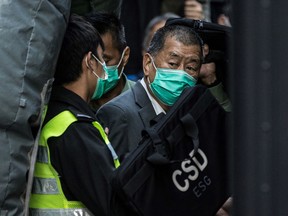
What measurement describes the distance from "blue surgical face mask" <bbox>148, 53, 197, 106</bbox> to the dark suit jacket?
82 mm

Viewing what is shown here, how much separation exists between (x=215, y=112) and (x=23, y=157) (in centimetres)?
84

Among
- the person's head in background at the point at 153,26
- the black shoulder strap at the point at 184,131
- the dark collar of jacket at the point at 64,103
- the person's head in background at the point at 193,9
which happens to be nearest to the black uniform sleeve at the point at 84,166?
the dark collar of jacket at the point at 64,103

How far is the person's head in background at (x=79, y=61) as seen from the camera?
3758 millimetres

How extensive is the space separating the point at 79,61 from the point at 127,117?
706mm

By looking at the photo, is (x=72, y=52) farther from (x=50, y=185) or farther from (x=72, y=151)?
(x=50, y=185)

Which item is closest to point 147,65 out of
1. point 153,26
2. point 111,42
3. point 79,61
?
point 111,42

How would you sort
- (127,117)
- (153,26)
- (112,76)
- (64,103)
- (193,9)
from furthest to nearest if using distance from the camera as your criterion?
(193,9) < (153,26) < (112,76) < (127,117) < (64,103)

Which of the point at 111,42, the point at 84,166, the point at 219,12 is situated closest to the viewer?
the point at 84,166

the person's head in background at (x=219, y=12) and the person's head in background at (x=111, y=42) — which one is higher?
the person's head in background at (x=111, y=42)

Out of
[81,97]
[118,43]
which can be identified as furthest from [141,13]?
[81,97]

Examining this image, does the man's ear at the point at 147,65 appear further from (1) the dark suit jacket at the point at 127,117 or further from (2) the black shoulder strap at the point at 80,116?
(2) the black shoulder strap at the point at 80,116

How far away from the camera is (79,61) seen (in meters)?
3.78

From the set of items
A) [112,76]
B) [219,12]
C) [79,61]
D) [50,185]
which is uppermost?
[79,61]

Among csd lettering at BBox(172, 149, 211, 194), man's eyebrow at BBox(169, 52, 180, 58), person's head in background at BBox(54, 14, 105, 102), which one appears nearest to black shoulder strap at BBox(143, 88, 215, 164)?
csd lettering at BBox(172, 149, 211, 194)
